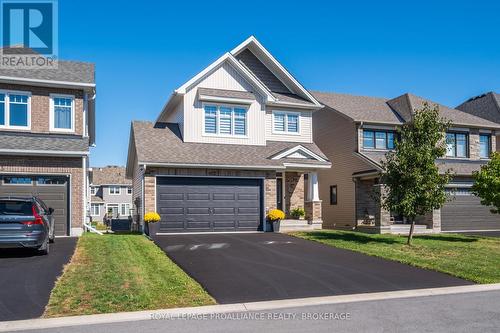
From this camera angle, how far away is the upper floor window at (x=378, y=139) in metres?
25.8

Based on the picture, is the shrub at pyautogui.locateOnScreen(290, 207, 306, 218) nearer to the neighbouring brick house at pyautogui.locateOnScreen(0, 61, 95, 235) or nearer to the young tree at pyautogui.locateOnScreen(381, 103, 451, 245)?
the young tree at pyautogui.locateOnScreen(381, 103, 451, 245)

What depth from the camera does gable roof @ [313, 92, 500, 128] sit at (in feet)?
86.0

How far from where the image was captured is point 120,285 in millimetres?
9789

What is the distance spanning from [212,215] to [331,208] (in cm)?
982

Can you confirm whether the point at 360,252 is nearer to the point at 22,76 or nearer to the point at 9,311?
the point at 9,311

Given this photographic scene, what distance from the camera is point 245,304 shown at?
8.70 m

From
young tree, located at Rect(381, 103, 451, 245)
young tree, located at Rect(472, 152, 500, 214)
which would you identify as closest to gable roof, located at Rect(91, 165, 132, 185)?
young tree, located at Rect(472, 152, 500, 214)

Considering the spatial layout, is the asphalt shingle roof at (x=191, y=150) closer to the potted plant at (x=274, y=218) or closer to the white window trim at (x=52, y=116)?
the potted plant at (x=274, y=218)

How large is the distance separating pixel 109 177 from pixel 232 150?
4609 cm

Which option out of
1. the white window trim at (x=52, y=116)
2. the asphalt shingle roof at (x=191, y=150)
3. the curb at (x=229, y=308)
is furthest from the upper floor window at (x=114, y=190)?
the curb at (x=229, y=308)

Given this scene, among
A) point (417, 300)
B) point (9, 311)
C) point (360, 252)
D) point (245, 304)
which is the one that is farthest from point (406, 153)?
point (9, 311)

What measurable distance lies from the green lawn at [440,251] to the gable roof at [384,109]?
7.90m

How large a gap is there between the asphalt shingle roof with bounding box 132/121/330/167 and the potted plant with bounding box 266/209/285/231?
2.20m

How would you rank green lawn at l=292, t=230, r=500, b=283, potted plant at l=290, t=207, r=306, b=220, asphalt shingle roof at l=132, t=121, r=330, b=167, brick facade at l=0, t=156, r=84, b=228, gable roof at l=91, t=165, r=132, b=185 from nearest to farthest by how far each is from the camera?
green lawn at l=292, t=230, r=500, b=283 < brick facade at l=0, t=156, r=84, b=228 < asphalt shingle roof at l=132, t=121, r=330, b=167 < potted plant at l=290, t=207, r=306, b=220 < gable roof at l=91, t=165, r=132, b=185
